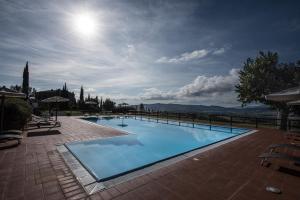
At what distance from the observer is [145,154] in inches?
275

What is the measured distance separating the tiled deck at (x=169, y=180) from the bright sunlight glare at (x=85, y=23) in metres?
5.12

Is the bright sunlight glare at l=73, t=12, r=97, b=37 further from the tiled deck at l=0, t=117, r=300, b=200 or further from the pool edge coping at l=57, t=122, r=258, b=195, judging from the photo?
the tiled deck at l=0, t=117, r=300, b=200

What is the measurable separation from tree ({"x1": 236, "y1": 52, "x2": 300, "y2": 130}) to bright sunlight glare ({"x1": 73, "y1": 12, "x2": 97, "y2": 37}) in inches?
487

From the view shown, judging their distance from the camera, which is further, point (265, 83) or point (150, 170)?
point (265, 83)

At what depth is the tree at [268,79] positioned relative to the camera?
39.7 feet

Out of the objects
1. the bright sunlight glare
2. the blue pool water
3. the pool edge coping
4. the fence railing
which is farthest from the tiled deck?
the fence railing

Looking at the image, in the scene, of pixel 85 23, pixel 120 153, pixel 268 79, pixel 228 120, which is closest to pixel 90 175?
pixel 120 153

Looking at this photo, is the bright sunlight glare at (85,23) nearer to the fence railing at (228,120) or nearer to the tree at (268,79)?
the fence railing at (228,120)

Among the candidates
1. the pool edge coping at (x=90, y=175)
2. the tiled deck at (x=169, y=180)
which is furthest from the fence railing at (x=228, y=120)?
the pool edge coping at (x=90, y=175)

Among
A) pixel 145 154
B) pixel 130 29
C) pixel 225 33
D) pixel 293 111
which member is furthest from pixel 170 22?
pixel 293 111

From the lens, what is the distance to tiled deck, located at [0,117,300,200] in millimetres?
2947

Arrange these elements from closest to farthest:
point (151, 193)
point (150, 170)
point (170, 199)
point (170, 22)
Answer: point (170, 199)
point (151, 193)
point (150, 170)
point (170, 22)

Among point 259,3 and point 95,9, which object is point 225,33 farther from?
point 95,9

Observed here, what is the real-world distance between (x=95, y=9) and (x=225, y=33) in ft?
22.1
